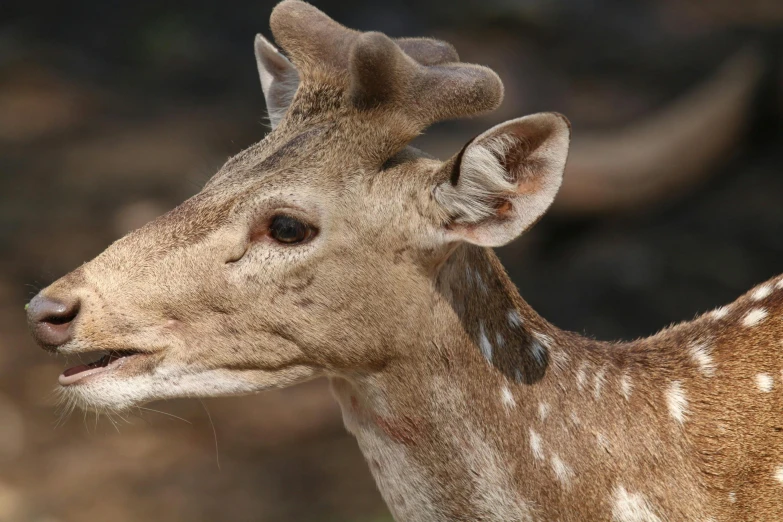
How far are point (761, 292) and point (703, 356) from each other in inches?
15.0

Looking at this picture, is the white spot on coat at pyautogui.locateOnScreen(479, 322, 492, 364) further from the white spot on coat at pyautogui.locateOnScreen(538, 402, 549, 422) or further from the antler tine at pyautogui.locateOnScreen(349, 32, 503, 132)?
the antler tine at pyautogui.locateOnScreen(349, 32, 503, 132)

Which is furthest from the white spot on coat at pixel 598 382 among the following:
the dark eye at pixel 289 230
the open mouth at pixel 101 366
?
the open mouth at pixel 101 366

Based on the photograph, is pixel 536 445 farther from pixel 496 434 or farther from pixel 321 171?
pixel 321 171

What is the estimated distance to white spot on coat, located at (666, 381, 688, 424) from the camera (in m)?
3.42

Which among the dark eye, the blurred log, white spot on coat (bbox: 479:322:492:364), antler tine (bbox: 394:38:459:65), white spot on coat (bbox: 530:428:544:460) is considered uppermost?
the blurred log

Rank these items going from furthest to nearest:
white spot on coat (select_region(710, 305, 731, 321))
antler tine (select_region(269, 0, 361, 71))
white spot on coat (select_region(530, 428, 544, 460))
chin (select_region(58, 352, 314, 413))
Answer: white spot on coat (select_region(710, 305, 731, 321)) < antler tine (select_region(269, 0, 361, 71)) < white spot on coat (select_region(530, 428, 544, 460)) < chin (select_region(58, 352, 314, 413))

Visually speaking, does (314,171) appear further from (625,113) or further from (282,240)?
(625,113)

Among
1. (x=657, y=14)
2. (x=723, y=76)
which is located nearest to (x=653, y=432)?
(x=723, y=76)

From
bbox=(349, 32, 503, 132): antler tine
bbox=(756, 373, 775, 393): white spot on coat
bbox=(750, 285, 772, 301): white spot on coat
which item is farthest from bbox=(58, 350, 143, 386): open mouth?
bbox=(750, 285, 772, 301): white spot on coat

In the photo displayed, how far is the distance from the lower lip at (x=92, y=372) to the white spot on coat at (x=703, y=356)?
1.94 meters

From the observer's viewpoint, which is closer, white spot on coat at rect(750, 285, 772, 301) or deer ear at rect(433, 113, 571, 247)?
deer ear at rect(433, 113, 571, 247)

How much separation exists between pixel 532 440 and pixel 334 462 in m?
4.31

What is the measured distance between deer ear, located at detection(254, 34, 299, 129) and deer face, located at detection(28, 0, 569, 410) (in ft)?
2.56

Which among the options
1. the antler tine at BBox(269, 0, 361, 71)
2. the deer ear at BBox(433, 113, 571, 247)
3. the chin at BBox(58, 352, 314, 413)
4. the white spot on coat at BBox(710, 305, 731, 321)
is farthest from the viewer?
the white spot on coat at BBox(710, 305, 731, 321)
